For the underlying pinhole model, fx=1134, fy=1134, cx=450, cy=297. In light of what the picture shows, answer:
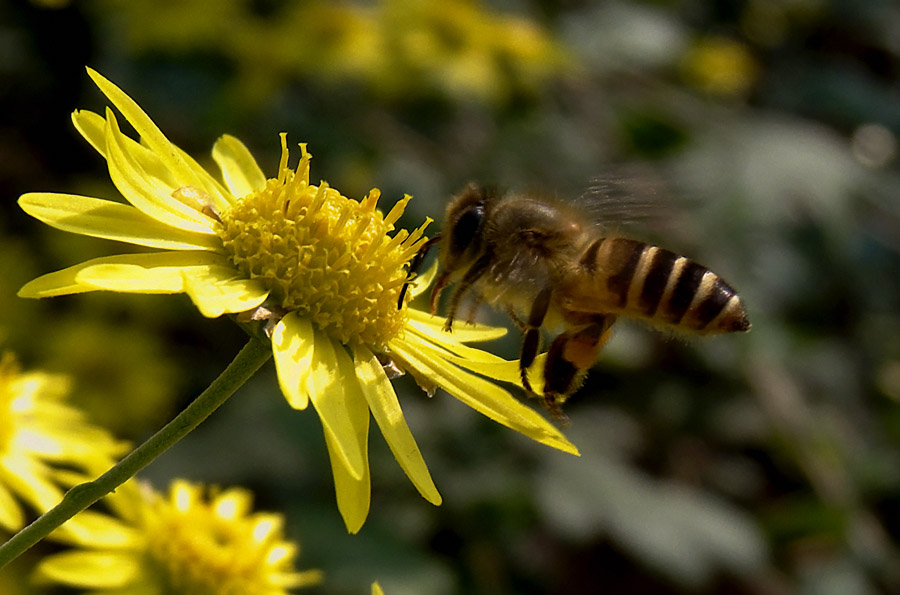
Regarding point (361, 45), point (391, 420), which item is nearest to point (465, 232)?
point (391, 420)

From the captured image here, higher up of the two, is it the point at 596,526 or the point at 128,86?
the point at 128,86

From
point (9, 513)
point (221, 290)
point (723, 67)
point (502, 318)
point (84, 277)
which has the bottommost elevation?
point (723, 67)

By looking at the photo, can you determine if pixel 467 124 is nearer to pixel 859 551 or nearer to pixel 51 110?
pixel 51 110

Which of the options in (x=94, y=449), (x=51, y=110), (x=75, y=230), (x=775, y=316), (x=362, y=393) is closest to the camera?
(x=75, y=230)

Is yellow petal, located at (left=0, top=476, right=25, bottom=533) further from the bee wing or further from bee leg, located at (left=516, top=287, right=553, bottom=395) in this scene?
the bee wing

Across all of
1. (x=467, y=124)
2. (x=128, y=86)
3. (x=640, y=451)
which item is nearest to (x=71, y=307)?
(x=128, y=86)

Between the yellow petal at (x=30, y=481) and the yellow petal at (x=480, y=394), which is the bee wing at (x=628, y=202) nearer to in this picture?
the yellow petal at (x=480, y=394)

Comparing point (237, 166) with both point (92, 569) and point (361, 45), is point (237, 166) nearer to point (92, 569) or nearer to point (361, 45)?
point (92, 569)
